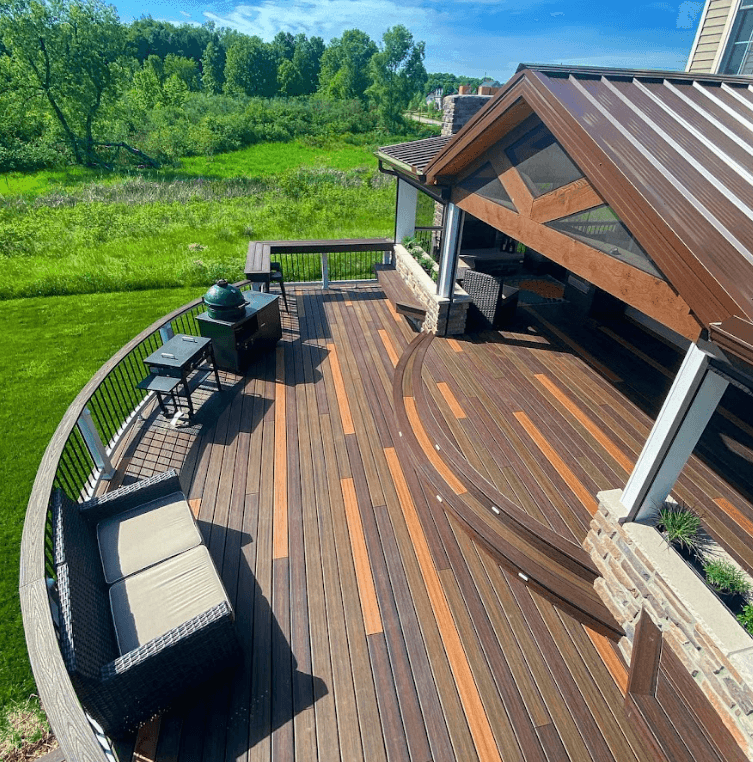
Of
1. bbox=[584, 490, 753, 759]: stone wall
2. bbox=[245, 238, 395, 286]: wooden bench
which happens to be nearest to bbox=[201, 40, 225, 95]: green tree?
→ bbox=[245, 238, 395, 286]: wooden bench

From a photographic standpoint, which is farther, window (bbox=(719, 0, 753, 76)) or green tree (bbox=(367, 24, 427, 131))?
green tree (bbox=(367, 24, 427, 131))

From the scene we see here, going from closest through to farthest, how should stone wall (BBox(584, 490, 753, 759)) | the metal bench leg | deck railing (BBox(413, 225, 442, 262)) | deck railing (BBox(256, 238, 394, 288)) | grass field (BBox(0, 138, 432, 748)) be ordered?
stone wall (BBox(584, 490, 753, 759)) → the metal bench leg → grass field (BBox(0, 138, 432, 748)) → deck railing (BBox(256, 238, 394, 288)) → deck railing (BBox(413, 225, 442, 262))

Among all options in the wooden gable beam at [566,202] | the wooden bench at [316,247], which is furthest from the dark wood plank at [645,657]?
the wooden bench at [316,247]

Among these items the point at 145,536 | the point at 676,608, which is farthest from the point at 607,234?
the point at 145,536

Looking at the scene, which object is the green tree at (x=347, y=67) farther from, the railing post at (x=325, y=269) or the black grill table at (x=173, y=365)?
the black grill table at (x=173, y=365)

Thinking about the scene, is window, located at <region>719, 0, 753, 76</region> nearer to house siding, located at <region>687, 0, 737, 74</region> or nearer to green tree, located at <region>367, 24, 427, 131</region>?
house siding, located at <region>687, 0, 737, 74</region>
